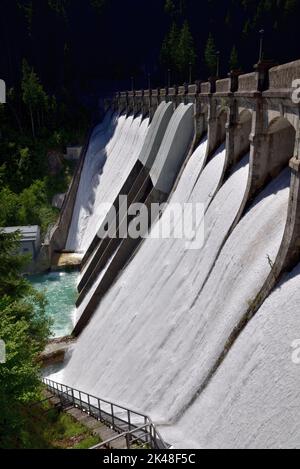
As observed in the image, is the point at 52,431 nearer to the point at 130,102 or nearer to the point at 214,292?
the point at 214,292

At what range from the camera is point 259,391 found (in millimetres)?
10188

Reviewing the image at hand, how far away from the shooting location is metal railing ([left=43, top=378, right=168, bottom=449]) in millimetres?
10930

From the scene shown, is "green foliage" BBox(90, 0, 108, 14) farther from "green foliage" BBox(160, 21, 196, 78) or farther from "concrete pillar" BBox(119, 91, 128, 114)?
"concrete pillar" BBox(119, 91, 128, 114)

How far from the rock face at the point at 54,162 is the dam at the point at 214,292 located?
25.1 m

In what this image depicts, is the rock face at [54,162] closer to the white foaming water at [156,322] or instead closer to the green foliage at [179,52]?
the white foaming water at [156,322]

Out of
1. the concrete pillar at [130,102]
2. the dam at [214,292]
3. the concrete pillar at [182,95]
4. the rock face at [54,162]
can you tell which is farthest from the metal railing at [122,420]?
the concrete pillar at [130,102]

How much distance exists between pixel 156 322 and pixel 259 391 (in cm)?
789

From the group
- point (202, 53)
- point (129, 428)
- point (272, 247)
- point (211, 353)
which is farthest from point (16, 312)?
point (202, 53)

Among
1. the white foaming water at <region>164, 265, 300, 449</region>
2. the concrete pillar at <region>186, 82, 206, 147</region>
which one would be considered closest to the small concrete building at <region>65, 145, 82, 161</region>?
the concrete pillar at <region>186, 82, 206, 147</region>

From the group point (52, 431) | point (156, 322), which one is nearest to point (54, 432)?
point (52, 431)

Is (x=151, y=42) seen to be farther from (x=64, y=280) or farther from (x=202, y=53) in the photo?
(x=64, y=280)

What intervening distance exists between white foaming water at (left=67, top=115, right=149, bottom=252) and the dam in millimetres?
9272

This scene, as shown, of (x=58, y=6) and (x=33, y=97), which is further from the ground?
(x=58, y=6)

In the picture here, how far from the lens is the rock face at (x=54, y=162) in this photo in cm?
5238
